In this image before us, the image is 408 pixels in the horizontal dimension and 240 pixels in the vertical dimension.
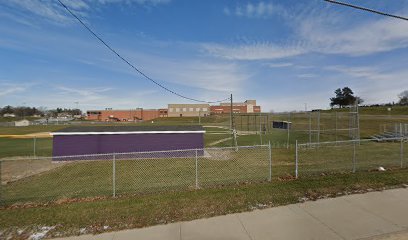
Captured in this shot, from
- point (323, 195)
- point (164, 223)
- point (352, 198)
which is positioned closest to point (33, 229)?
point (164, 223)

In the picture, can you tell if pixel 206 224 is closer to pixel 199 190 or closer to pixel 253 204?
pixel 253 204

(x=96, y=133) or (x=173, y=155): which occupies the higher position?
(x=96, y=133)

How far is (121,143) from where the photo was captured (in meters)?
19.4

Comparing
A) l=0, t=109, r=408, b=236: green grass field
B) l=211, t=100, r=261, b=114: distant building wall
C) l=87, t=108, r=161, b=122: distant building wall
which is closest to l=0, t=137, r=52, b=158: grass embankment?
l=0, t=109, r=408, b=236: green grass field

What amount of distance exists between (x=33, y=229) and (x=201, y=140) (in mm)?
14411

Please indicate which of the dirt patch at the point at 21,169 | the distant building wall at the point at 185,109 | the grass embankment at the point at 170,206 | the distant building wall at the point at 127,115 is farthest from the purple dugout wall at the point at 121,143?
the distant building wall at the point at 185,109

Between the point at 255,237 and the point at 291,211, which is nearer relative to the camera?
the point at 255,237

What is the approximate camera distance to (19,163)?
692 inches

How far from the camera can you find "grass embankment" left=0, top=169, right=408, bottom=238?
20.6ft

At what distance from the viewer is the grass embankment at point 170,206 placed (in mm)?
6273

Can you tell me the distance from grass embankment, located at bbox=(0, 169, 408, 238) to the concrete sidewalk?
1.20ft

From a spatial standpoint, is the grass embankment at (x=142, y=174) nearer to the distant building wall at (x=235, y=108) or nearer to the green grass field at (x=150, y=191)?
the green grass field at (x=150, y=191)

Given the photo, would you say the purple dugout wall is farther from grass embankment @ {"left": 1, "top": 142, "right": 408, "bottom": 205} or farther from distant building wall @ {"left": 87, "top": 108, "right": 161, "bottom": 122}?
distant building wall @ {"left": 87, "top": 108, "right": 161, "bottom": 122}

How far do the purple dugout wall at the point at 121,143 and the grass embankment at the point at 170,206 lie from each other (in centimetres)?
1133
